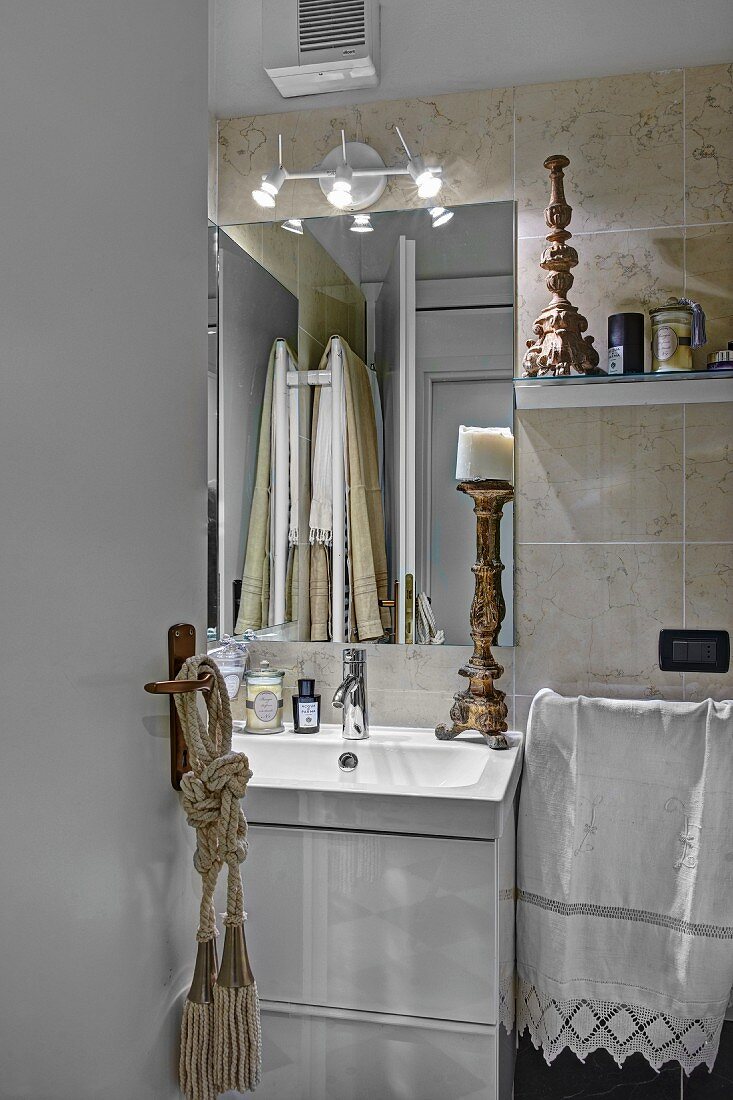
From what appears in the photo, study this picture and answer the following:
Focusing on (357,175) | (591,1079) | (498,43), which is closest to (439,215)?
(357,175)

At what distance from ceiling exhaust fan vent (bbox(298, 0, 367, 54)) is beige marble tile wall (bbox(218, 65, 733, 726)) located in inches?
8.6

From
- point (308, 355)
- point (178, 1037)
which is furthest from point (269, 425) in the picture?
point (178, 1037)

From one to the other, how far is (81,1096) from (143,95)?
80 centimetres

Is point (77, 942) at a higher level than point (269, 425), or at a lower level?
lower

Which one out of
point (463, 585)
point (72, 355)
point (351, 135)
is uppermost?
point (351, 135)

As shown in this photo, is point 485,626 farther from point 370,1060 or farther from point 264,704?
point 370,1060

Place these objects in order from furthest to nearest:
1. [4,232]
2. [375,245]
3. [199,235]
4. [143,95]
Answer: [375,245]
[199,235]
[143,95]
[4,232]

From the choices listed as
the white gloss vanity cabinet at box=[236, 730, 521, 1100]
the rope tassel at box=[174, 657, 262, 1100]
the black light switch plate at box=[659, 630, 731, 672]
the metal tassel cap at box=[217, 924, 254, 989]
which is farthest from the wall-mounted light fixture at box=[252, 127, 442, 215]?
the metal tassel cap at box=[217, 924, 254, 989]

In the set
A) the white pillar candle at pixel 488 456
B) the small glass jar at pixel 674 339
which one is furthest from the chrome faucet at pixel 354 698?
the small glass jar at pixel 674 339

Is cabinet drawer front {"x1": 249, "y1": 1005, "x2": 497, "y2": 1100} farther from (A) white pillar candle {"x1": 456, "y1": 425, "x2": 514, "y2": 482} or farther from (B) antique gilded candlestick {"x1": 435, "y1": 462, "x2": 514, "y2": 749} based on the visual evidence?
(A) white pillar candle {"x1": 456, "y1": 425, "x2": 514, "y2": 482}

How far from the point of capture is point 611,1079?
164cm

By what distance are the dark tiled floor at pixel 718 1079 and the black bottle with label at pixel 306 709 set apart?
3.23 feet

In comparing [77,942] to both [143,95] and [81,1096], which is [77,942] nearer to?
[81,1096]

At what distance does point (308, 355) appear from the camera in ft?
6.19
